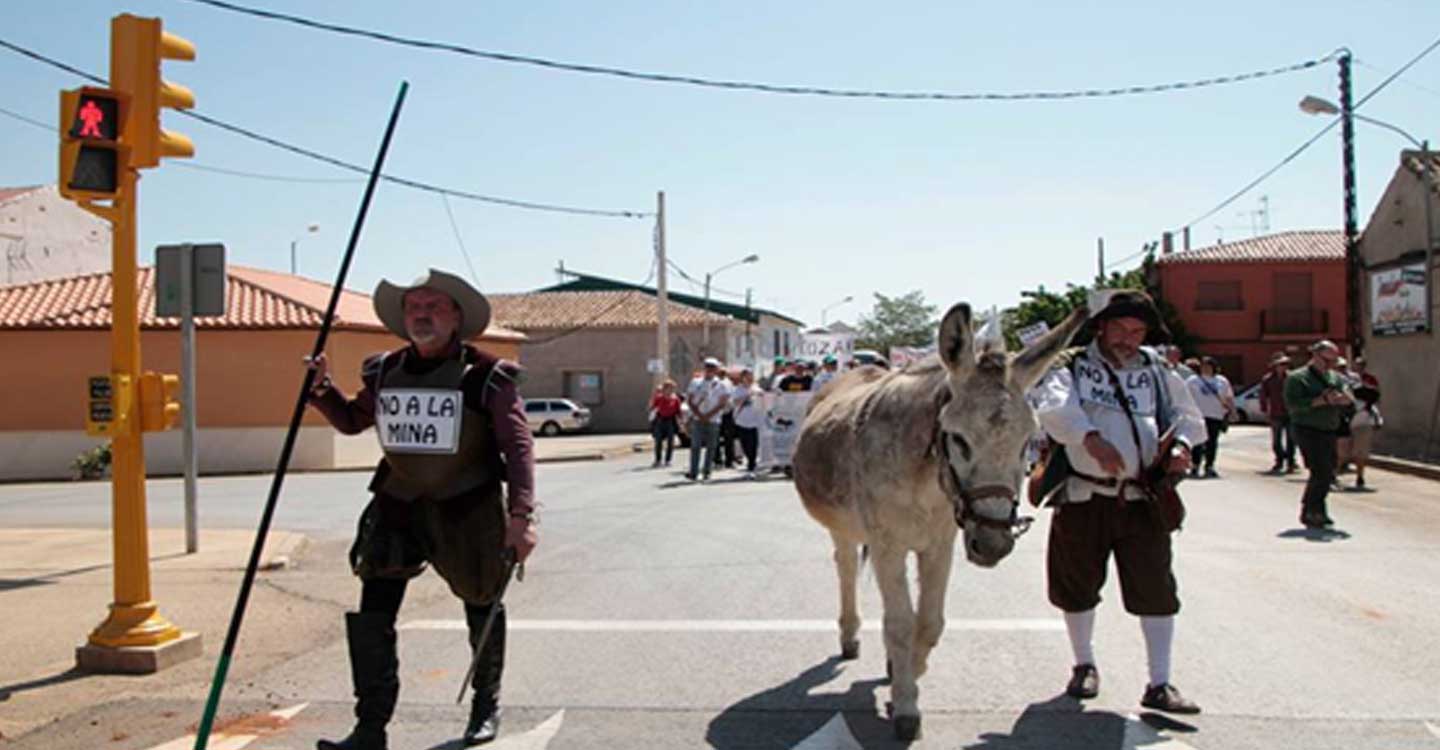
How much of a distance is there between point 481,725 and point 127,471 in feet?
9.55

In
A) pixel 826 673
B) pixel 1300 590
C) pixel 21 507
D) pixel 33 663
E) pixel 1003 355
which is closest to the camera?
pixel 1003 355

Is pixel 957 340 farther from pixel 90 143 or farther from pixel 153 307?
pixel 153 307

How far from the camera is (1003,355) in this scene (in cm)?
487

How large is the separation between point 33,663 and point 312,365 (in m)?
3.22

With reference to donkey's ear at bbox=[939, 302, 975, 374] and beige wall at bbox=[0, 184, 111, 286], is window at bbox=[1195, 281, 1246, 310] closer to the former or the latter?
beige wall at bbox=[0, 184, 111, 286]

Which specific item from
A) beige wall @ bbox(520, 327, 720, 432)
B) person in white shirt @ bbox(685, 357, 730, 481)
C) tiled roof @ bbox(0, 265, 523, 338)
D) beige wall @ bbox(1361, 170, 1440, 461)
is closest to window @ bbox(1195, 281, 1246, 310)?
beige wall @ bbox(520, 327, 720, 432)

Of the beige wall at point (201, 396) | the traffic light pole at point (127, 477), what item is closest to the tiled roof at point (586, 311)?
the beige wall at point (201, 396)

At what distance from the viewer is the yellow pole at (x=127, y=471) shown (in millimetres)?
6805

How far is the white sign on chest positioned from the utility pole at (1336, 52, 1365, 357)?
2236cm

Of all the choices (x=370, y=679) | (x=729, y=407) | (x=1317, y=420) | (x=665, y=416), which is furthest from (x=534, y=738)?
(x=665, y=416)

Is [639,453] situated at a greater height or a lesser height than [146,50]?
lesser

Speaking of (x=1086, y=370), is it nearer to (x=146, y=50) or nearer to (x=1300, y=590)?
(x=1300, y=590)

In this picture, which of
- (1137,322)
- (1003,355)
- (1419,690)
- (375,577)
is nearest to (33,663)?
(375,577)

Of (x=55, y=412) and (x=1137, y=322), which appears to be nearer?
(x=1137, y=322)
